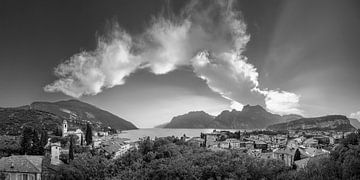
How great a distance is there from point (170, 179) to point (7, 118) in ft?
400

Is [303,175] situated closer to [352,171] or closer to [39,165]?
[352,171]

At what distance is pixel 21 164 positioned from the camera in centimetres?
2656

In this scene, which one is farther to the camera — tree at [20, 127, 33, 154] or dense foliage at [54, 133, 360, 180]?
tree at [20, 127, 33, 154]

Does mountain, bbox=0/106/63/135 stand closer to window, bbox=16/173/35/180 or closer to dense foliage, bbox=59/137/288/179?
window, bbox=16/173/35/180

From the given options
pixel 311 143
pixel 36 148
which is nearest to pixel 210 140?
pixel 311 143

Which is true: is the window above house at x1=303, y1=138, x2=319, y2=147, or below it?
above

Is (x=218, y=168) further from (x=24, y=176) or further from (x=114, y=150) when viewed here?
(x=114, y=150)

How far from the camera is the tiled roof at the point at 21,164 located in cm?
2600

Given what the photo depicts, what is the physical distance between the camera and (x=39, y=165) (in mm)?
27219

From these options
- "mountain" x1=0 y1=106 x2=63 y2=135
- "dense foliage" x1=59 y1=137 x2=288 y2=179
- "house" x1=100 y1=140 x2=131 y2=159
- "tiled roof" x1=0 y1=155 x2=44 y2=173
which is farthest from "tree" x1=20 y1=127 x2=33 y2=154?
"mountain" x1=0 y1=106 x2=63 y2=135

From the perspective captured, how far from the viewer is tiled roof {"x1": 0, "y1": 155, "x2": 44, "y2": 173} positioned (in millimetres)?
26000

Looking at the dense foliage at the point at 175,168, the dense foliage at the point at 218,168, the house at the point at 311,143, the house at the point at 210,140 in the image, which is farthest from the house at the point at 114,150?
the house at the point at 311,143

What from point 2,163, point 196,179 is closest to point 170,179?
point 196,179

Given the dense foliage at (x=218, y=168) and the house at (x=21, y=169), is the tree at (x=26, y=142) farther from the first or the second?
the dense foliage at (x=218, y=168)
